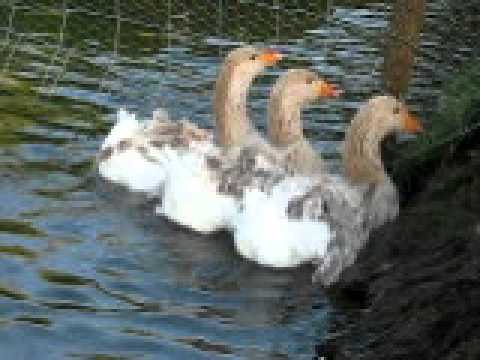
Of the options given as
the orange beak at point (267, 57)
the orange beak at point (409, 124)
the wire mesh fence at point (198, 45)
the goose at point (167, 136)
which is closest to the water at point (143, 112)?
the wire mesh fence at point (198, 45)

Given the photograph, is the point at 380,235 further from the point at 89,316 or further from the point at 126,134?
the point at 126,134

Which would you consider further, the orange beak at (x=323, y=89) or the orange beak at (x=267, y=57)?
the orange beak at (x=267, y=57)

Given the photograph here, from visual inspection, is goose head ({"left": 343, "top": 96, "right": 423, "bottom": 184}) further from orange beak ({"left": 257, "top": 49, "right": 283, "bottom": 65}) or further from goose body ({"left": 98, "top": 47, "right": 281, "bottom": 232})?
orange beak ({"left": 257, "top": 49, "right": 283, "bottom": 65})

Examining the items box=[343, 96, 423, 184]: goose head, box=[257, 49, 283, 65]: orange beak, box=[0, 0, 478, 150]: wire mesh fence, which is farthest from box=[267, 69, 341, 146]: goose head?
box=[343, 96, 423, 184]: goose head

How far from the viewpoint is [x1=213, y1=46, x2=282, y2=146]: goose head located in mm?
12672

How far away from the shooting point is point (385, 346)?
7.55 metres

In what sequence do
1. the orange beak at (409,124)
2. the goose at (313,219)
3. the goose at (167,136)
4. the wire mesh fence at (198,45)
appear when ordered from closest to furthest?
1. the goose at (313,219)
2. the orange beak at (409,124)
3. the goose at (167,136)
4. the wire mesh fence at (198,45)

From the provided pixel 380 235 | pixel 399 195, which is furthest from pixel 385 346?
pixel 399 195

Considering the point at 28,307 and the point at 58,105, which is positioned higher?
the point at 58,105

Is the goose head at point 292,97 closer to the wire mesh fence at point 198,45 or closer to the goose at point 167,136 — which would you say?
the goose at point 167,136

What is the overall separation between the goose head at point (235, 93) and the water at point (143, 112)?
95cm

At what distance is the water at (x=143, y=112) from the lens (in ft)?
28.6

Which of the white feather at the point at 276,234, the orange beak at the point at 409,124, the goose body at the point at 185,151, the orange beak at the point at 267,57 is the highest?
the orange beak at the point at 267,57

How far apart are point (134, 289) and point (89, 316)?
63 centimetres
